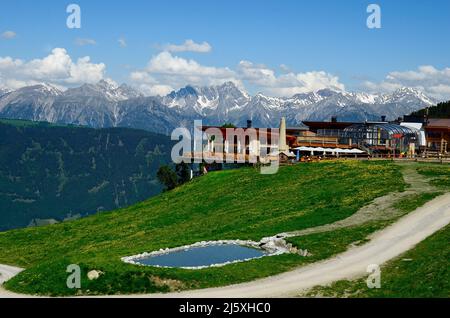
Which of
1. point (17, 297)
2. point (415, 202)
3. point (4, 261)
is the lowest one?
point (4, 261)

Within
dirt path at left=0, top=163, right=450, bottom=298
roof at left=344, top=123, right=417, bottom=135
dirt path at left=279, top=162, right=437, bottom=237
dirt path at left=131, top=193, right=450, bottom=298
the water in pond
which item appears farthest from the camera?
roof at left=344, top=123, right=417, bottom=135

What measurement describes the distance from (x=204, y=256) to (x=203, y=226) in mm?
17236

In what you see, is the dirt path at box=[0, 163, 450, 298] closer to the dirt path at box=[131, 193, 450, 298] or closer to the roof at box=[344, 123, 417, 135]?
the dirt path at box=[131, 193, 450, 298]

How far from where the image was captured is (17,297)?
125 feet

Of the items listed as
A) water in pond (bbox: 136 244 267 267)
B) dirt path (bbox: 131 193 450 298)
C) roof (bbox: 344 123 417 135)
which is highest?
roof (bbox: 344 123 417 135)

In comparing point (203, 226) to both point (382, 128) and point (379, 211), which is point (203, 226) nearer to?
point (379, 211)

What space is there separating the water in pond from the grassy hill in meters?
2.79

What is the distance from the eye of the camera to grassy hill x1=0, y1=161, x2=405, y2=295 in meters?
39.3

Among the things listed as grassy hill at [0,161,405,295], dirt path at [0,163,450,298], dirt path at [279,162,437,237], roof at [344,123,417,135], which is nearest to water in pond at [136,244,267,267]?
grassy hill at [0,161,405,295]

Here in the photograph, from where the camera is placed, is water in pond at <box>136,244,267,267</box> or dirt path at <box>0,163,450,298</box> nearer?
dirt path at <box>0,163,450,298</box>

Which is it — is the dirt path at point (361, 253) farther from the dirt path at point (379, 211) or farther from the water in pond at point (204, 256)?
the water in pond at point (204, 256)

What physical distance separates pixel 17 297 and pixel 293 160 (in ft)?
215
